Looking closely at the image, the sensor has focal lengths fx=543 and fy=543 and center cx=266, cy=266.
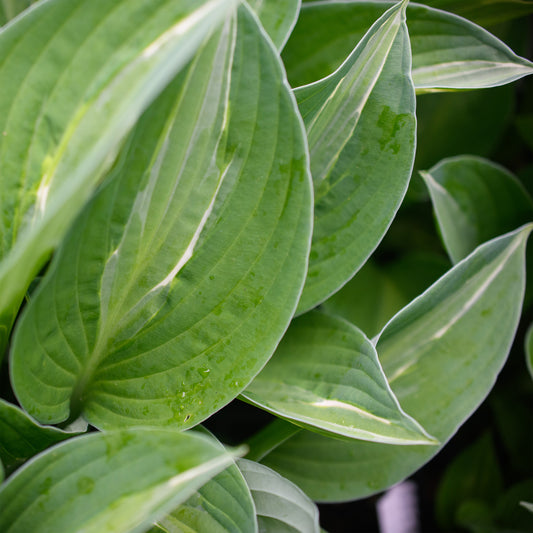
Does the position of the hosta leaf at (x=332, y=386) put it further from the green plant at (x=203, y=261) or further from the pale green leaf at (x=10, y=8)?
the pale green leaf at (x=10, y=8)

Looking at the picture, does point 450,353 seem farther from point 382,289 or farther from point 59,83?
point 59,83

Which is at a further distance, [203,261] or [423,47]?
[423,47]

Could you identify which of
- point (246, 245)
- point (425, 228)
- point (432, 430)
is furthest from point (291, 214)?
point (425, 228)

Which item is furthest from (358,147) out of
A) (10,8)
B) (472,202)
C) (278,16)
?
(10,8)

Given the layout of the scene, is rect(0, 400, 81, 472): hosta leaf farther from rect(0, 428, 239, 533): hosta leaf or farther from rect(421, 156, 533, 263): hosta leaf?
rect(421, 156, 533, 263): hosta leaf

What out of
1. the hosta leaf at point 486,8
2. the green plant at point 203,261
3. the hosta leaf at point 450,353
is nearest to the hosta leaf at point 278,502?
the green plant at point 203,261

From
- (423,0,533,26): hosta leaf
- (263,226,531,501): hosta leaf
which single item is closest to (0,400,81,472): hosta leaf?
(263,226,531,501): hosta leaf
